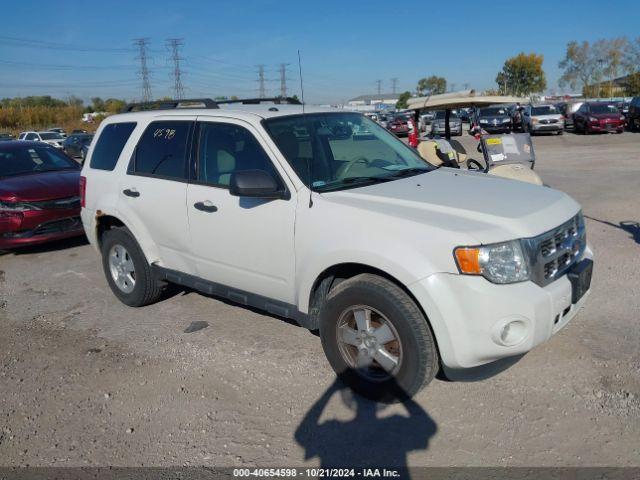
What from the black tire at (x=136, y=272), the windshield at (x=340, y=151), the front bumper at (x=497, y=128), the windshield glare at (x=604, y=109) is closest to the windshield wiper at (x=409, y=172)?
the windshield at (x=340, y=151)

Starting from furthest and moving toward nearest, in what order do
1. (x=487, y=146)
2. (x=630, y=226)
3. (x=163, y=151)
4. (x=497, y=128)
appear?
(x=497, y=128)
(x=487, y=146)
(x=630, y=226)
(x=163, y=151)

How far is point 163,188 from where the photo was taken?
468 centimetres

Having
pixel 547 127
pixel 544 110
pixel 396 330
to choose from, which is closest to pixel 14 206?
pixel 396 330

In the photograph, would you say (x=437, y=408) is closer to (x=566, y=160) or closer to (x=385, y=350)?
(x=385, y=350)

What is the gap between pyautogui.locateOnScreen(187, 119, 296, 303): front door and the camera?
3.87 m

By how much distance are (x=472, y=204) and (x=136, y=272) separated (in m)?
3.27

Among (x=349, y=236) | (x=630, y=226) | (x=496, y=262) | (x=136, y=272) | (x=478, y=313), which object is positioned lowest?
(x=630, y=226)

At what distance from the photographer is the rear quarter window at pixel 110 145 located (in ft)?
17.4

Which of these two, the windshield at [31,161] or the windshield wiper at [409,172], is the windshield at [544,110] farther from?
the windshield wiper at [409,172]

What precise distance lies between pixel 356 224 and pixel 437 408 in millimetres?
1270

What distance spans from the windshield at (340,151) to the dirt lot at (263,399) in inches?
55.5

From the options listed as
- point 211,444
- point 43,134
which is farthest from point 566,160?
point 43,134

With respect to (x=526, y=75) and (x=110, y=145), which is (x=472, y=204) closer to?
(x=110, y=145)

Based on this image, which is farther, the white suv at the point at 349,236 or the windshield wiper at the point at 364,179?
the windshield wiper at the point at 364,179
